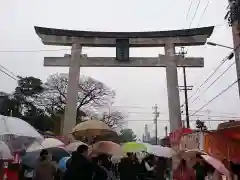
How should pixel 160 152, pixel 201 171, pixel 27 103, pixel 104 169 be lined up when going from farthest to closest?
1. pixel 27 103
2. pixel 160 152
3. pixel 201 171
4. pixel 104 169

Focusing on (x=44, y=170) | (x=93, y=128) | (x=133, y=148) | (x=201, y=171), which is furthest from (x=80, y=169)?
(x=133, y=148)

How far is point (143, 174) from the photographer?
35.1 ft

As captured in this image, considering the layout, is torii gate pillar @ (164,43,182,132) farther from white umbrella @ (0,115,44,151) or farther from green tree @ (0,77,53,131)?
white umbrella @ (0,115,44,151)

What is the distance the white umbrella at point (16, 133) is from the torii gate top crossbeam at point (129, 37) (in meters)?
15.8

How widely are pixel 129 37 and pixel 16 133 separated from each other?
55.7ft

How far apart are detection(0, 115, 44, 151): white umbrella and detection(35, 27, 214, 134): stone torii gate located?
49.7 ft

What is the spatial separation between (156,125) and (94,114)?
1986 cm

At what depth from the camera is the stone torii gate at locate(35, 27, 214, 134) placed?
23.6 m

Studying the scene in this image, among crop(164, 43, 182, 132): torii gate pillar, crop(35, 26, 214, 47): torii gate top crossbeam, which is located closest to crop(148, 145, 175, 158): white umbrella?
crop(164, 43, 182, 132): torii gate pillar

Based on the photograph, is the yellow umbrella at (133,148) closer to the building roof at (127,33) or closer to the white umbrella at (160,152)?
the white umbrella at (160,152)

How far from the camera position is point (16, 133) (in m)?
7.52

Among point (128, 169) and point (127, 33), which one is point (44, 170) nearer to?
point (128, 169)

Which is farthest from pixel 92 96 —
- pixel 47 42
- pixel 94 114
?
pixel 47 42

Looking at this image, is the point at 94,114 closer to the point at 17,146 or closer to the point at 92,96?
the point at 92,96
